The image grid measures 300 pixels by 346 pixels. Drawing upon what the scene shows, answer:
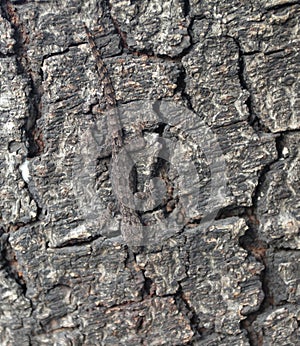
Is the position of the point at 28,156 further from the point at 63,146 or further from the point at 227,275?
the point at 227,275

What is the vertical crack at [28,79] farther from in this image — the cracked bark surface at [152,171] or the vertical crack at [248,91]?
the vertical crack at [248,91]

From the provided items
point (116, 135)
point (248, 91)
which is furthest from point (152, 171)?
point (248, 91)

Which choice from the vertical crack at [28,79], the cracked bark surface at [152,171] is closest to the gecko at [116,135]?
the cracked bark surface at [152,171]

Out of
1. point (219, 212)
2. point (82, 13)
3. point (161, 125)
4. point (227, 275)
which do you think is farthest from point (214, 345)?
point (82, 13)

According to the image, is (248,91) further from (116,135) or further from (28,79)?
(28,79)

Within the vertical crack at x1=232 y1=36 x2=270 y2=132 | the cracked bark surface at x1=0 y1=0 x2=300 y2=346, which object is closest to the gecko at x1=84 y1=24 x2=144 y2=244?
the cracked bark surface at x1=0 y1=0 x2=300 y2=346

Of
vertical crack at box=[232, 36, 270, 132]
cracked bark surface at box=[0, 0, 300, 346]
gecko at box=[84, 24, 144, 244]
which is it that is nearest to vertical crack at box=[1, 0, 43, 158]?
cracked bark surface at box=[0, 0, 300, 346]

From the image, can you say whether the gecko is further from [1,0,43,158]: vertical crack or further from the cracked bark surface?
[1,0,43,158]: vertical crack

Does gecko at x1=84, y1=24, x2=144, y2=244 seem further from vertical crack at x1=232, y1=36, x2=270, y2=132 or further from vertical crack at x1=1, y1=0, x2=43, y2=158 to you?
vertical crack at x1=232, y1=36, x2=270, y2=132

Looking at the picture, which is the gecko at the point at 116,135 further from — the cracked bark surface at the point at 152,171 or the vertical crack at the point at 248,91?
the vertical crack at the point at 248,91
